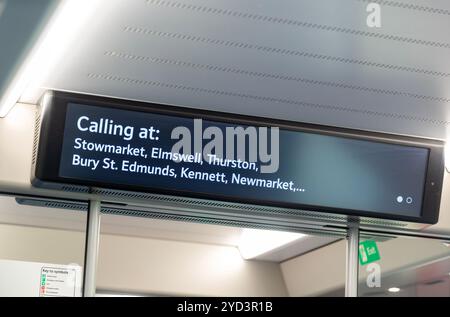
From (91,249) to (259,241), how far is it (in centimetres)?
304

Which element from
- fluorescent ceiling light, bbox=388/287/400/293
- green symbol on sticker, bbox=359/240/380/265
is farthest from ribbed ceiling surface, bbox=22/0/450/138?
fluorescent ceiling light, bbox=388/287/400/293

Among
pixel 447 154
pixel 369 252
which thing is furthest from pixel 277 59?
pixel 369 252

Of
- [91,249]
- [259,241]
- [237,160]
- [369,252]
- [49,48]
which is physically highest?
[259,241]

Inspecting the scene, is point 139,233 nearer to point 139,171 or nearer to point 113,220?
point 113,220

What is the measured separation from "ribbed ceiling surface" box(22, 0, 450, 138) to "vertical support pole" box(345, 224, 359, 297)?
0.79 meters

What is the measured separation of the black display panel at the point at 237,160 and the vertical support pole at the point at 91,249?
595mm

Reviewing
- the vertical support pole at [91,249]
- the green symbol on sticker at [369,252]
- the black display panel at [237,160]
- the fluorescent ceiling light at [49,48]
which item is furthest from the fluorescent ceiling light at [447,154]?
the fluorescent ceiling light at [49,48]

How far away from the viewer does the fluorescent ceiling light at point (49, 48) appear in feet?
12.4

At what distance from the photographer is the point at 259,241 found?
8016 mm

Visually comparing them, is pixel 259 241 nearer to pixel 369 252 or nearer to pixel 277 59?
pixel 369 252

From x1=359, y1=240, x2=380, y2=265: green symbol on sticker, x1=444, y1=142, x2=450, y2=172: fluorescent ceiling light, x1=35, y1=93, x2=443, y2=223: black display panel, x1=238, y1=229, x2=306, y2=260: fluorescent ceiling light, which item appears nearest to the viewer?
x1=35, y1=93, x2=443, y2=223: black display panel

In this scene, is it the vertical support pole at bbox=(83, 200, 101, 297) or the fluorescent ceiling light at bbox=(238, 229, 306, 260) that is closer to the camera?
the vertical support pole at bbox=(83, 200, 101, 297)

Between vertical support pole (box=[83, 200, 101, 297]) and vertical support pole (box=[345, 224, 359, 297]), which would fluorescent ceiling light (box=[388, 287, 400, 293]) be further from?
vertical support pole (box=[83, 200, 101, 297])

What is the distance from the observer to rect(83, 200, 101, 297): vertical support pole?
5.10 meters
